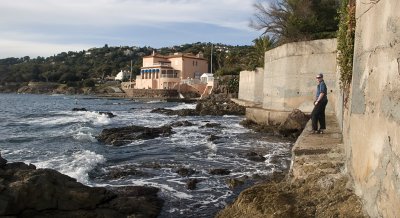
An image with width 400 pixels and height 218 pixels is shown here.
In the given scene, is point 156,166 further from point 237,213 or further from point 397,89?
point 397,89

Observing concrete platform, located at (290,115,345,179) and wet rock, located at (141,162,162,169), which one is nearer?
concrete platform, located at (290,115,345,179)

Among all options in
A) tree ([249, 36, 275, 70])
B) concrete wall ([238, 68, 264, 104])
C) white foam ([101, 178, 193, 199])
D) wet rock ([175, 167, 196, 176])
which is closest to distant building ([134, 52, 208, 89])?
concrete wall ([238, 68, 264, 104])

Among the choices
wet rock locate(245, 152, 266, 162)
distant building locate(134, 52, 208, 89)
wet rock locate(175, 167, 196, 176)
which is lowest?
wet rock locate(175, 167, 196, 176)

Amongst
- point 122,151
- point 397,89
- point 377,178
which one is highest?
point 397,89

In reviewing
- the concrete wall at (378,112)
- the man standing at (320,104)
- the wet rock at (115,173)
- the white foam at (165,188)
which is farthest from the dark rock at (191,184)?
the concrete wall at (378,112)

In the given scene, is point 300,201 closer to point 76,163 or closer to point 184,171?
point 184,171

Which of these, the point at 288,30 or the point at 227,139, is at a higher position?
the point at 288,30

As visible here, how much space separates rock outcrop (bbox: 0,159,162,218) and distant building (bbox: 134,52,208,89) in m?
59.9

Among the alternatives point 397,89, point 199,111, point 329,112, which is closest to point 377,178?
point 397,89

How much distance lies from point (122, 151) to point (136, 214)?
8617 millimetres

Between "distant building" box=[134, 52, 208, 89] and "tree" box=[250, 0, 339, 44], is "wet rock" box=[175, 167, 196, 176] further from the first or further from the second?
"distant building" box=[134, 52, 208, 89]

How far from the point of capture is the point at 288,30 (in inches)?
817

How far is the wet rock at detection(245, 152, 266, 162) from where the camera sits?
12.6 metres

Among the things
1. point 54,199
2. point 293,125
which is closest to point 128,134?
point 293,125
